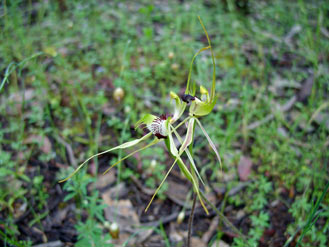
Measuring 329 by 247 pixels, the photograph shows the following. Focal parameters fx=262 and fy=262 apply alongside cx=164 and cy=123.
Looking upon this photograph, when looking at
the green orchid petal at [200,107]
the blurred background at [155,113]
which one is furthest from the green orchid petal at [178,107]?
the blurred background at [155,113]

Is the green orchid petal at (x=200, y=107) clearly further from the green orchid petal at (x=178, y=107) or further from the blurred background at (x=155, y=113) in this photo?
the blurred background at (x=155, y=113)

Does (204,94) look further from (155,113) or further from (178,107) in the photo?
(155,113)

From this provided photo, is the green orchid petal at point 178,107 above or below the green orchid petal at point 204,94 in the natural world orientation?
below

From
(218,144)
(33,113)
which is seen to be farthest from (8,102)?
(218,144)

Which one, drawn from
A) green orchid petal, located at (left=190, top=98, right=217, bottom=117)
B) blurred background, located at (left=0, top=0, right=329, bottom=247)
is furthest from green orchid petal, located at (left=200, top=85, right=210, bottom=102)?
blurred background, located at (left=0, top=0, right=329, bottom=247)

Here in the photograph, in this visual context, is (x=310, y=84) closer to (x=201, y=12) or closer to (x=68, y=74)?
(x=201, y=12)

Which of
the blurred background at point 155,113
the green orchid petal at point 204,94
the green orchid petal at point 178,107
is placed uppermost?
the green orchid petal at point 204,94

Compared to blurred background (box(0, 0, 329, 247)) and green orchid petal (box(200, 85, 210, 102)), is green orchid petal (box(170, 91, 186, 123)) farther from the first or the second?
blurred background (box(0, 0, 329, 247))

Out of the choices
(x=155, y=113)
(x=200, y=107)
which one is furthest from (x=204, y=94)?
(x=155, y=113)
